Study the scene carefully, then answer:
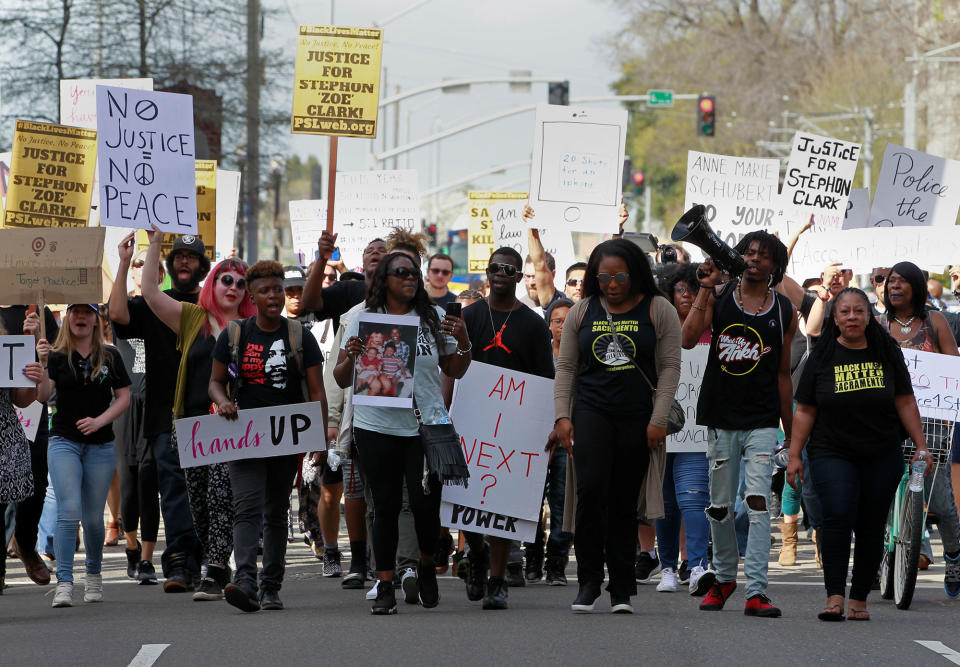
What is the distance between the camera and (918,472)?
921 centimetres

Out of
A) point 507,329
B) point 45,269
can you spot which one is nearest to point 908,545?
point 507,329

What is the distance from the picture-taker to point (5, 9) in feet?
83.9

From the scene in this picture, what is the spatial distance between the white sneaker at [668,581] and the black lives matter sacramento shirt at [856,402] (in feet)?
5.57

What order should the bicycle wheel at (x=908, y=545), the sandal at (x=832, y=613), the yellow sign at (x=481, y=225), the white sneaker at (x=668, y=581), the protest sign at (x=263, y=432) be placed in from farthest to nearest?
1. the yellow sign at (x=481, y=225)
2. the white sneaker at (x=668, y=581)
3. the bicycle wheel at (x=908, y=545)
4. the protest sign at (x=263, y=432)
5. the sandal at (x=832, y=613)

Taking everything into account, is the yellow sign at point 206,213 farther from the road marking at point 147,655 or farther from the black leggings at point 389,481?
the road marking at point 147,655

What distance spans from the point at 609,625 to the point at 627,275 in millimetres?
1807

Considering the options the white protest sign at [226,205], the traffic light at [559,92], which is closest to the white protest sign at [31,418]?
the white protest sign at [226,205]

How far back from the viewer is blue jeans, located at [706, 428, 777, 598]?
8828 millimetres

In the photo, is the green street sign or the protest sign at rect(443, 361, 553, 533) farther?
the green street sign

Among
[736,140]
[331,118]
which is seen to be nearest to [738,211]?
[331,118]

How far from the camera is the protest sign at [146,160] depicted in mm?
10633

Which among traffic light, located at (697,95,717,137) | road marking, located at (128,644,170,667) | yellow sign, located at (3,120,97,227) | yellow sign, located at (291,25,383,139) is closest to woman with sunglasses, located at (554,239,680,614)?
road marking, located at (128,644,170,667)

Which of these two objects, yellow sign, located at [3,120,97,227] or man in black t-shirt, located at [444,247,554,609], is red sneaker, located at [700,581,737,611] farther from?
yellow sign, located at [3,120,97,227]

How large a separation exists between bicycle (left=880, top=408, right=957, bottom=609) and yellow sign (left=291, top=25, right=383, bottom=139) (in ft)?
14.2
